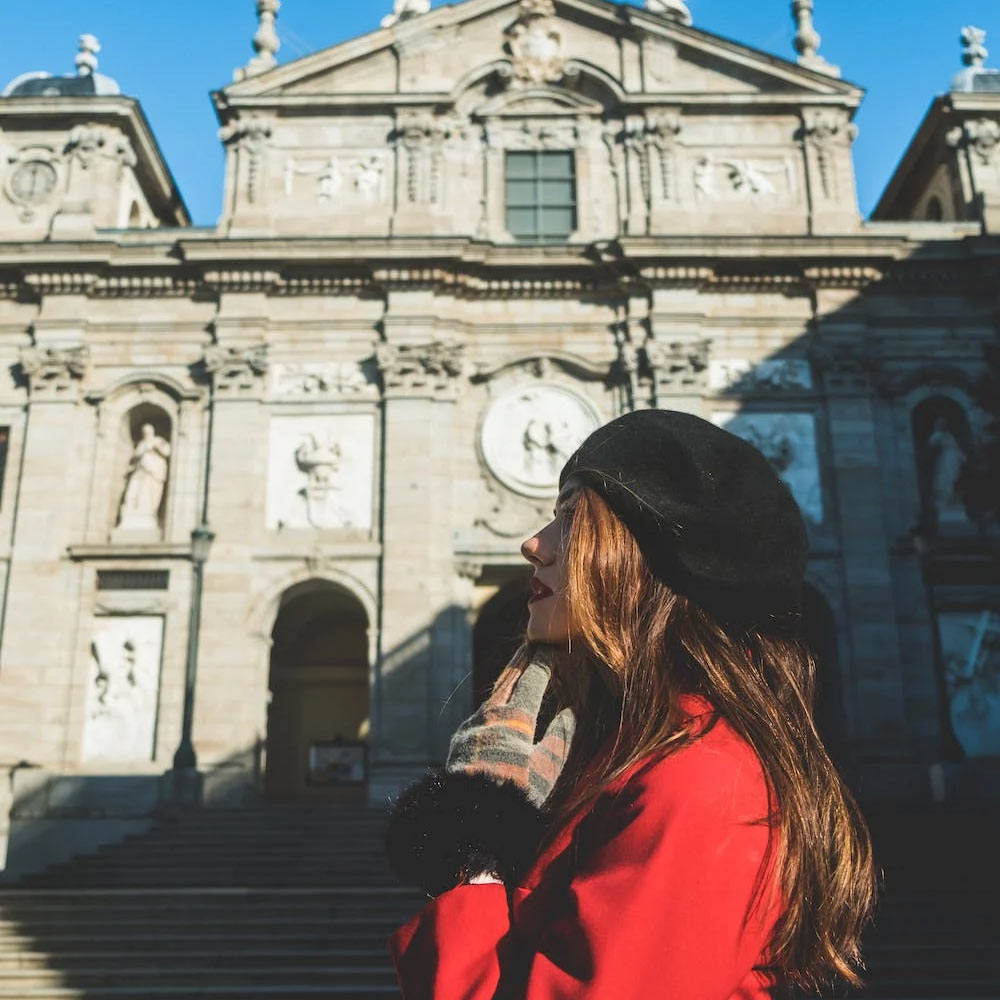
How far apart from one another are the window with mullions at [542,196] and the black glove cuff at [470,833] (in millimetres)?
21379

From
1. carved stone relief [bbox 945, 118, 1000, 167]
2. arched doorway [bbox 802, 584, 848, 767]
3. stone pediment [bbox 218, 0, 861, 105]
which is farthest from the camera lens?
carved stone relief [bbox 945, 118, 1000, 167]

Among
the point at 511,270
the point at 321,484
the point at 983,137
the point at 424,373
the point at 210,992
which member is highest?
the point at 983,137

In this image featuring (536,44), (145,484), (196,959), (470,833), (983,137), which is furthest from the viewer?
(536,44)

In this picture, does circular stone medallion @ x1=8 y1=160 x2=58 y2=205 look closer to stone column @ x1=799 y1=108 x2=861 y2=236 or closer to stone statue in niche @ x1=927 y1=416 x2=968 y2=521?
stone column @ x1=799 y1=108 x2=861 y2=236

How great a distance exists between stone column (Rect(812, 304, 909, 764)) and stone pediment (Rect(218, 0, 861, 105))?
17.1ft

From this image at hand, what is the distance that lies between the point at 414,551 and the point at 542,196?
317 inches

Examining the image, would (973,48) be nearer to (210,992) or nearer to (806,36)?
(806,36)

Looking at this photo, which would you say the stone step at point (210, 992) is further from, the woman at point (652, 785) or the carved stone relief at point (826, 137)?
the carved stone relief at point (826, 137)

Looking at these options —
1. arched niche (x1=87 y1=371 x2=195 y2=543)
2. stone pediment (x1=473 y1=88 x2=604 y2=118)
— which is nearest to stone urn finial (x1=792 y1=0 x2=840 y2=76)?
stone pediment (x1=473 y1=88 x2=604 y2=118)

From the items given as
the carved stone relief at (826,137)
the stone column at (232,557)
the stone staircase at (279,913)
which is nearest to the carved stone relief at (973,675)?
the stone staircase at (279,913)

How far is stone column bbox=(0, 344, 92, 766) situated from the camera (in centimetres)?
1903

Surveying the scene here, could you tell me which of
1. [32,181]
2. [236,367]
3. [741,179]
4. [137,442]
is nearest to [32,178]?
[32,181]

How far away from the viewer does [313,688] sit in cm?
2356

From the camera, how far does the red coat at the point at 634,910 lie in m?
1.46
